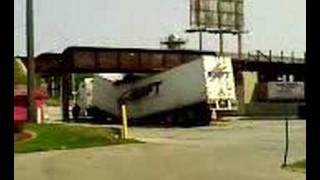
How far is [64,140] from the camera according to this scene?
2453cm

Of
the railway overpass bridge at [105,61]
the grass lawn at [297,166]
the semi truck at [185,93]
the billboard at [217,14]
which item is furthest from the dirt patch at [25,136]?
the billboard at [217,14]

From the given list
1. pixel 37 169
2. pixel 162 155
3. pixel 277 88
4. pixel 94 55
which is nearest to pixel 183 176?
pixel 37 169

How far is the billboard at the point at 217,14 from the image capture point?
69.0 metres

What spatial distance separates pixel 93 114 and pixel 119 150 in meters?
29.7

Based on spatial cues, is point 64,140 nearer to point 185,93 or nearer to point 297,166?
point 297,166

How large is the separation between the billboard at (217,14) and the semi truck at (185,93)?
985 inches

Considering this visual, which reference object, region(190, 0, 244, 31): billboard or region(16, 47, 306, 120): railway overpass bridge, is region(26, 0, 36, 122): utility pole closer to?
region(16, 47, 306, 120): railway overpass bridge

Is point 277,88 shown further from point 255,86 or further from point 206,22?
point 206,22

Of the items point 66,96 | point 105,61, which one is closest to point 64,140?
point 105,61

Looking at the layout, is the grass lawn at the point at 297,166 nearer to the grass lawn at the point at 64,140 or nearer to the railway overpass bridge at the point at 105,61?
the grass lawn at the point at 64,140

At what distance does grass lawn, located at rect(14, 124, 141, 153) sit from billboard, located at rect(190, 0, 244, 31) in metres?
41.2

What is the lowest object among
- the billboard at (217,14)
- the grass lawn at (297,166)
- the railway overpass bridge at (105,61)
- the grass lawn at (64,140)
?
the grass lawn at (64,140)

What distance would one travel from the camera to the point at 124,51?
51094 mm

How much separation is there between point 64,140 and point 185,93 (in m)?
16.9
